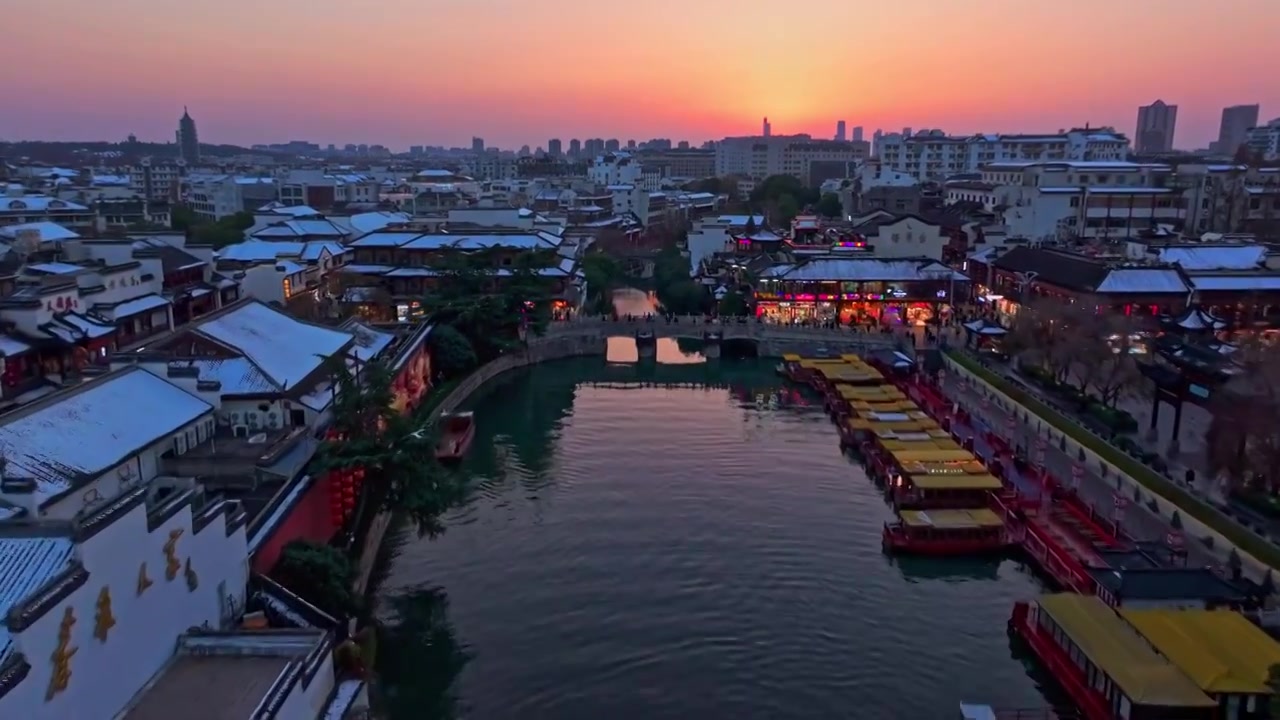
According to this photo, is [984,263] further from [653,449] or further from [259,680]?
[259,680]

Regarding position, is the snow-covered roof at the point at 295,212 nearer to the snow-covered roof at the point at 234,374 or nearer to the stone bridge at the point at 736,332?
the stone bridge at the point at 736,332

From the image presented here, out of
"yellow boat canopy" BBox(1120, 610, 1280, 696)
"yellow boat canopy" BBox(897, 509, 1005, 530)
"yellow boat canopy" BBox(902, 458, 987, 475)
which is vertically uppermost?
"yellow boat canopy" BBox(1120, 610, 1280, 696)

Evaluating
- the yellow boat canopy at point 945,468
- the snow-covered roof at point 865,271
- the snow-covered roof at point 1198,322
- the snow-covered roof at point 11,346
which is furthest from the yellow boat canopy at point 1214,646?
the snow-covered roof at point 865,271

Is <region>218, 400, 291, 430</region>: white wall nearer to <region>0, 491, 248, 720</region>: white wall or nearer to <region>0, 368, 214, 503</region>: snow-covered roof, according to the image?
<region>0, 368, 214, 503</region>: snow-covered roof

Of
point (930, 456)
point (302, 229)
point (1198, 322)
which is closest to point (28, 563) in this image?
point (930, 456)

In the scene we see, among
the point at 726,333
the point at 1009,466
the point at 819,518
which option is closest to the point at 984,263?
the point at 726,333

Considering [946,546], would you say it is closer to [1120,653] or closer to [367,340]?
[1120,653]

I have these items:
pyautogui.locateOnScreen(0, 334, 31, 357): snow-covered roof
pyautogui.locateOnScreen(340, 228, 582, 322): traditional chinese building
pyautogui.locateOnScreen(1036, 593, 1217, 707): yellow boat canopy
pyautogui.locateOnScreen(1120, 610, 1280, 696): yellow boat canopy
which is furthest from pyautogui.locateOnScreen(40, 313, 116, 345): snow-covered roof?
pyautogui.locateOnScreen(1120, 610, 1280, 696): yellow boat canopy
